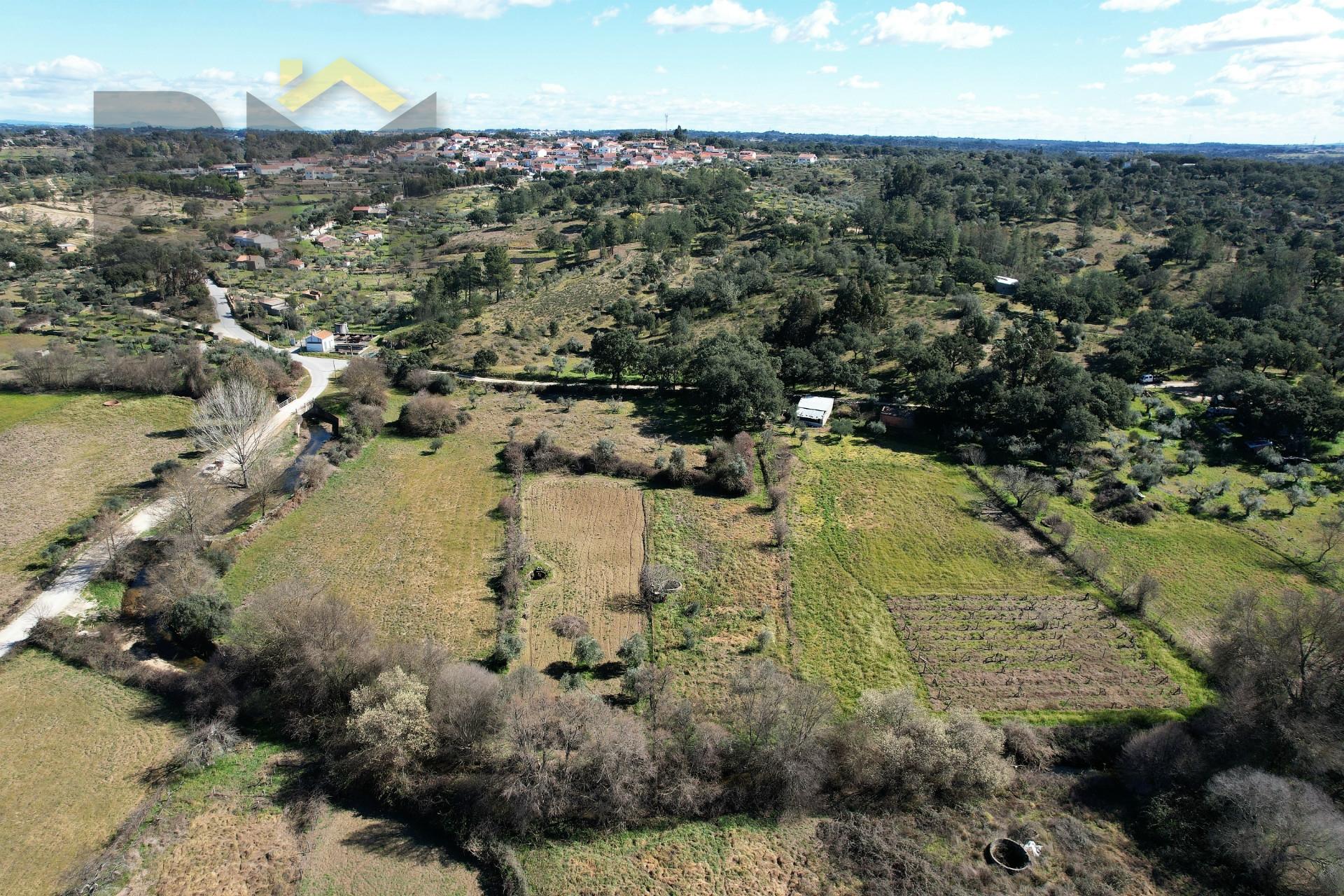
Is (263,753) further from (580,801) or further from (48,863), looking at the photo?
(580,801)

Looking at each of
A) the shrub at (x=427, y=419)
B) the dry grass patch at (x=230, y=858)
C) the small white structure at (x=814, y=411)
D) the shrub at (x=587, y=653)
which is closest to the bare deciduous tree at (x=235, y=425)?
the shrub at (x=427, y=419)

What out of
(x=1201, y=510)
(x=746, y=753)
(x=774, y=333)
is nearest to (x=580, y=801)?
(x=746, y=753)

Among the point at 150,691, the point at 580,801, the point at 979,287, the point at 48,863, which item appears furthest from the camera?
the point at 979,287

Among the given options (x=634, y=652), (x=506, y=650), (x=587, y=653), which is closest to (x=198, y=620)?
(x=506, y=650)

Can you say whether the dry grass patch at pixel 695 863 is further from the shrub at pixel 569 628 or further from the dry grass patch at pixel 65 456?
the dry grass patch at pixel 65 456

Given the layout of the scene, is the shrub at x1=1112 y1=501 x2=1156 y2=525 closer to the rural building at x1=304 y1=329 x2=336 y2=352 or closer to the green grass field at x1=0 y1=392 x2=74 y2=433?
the rural building at x1=304 y1=329 x2=336 y2=352

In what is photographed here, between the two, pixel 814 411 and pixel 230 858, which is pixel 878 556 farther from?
pixel 230 858

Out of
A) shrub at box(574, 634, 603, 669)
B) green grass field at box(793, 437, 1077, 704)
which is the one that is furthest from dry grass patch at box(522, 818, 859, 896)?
shrub at box(574, 634, 603, 669)
